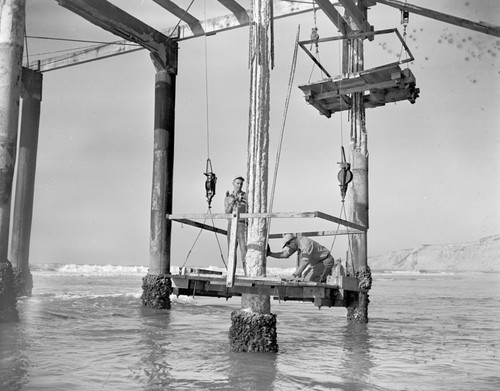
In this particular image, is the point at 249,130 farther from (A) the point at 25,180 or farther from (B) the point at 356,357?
(A) the point at 25,180

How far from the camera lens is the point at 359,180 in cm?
1235

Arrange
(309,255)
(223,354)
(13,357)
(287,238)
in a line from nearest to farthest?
(13,357) → (223,354) → (309,255) → (287,238)

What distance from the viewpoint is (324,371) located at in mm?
7160

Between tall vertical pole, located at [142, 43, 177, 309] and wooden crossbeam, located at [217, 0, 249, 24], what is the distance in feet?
7.59

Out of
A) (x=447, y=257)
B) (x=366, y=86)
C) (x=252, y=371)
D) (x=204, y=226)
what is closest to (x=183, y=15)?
(x=366, y=86)

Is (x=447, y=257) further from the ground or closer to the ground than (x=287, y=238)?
further from the ground

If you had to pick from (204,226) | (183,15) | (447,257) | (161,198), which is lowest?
(204,226)

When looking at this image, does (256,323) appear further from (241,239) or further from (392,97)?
(392,97)

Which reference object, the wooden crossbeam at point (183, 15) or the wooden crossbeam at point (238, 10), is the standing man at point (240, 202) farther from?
the wooden crossbeam at point (183, 15)

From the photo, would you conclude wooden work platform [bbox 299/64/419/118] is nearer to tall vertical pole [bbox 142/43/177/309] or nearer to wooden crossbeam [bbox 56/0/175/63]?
tall vertical pole [bbox 142/43/177/309]

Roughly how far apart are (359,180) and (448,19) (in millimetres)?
3966

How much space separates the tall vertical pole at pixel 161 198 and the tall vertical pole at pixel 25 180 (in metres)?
4.40

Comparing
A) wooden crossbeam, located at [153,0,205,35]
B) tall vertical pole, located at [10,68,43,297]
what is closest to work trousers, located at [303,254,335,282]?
wooden crossbeam, located at [153,0,205,35]

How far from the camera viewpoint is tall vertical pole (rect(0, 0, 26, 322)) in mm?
9602
